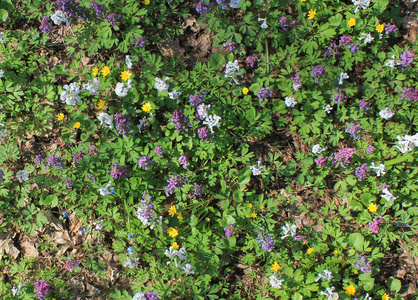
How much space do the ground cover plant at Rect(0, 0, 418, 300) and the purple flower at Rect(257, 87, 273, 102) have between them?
3cm

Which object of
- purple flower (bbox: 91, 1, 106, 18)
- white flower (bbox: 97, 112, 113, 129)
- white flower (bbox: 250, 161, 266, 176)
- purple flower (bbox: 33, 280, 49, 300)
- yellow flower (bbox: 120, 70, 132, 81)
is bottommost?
purple flower (bbox: 33, 280, 49, 300)

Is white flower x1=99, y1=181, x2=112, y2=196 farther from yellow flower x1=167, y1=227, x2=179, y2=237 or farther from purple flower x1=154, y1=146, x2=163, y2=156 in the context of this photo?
yellow flower x1=167, y1=227, x2=179, y2=237

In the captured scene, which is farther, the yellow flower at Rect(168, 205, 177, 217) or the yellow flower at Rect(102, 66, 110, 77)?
the yellow flower at Rect(102, 66, 110, 77)

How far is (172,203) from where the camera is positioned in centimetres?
410

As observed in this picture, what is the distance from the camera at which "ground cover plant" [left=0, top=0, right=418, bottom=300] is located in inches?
151

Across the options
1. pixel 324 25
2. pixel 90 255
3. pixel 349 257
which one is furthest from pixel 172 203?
pixel 324 25

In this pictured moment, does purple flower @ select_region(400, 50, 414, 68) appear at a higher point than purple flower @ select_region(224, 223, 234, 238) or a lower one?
higher

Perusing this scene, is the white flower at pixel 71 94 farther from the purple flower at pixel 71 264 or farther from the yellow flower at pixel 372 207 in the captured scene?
the yellow flower at pixel 372 207

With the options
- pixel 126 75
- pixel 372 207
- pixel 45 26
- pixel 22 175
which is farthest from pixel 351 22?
pixel 22 175

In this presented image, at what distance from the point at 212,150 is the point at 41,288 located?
2626 mm

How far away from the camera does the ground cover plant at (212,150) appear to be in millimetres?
3836

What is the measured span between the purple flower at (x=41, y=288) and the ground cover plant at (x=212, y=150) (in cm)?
2

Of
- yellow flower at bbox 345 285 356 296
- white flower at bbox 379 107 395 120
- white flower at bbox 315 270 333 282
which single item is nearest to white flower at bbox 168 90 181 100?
white flower at bbox 379 107 395 120

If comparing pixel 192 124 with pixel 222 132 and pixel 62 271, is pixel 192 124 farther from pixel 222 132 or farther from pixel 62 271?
pixel 62 271
